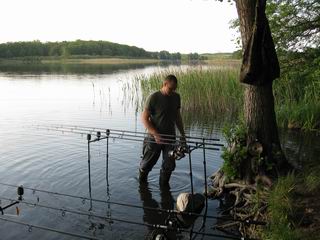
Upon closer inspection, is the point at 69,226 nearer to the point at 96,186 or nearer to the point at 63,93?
the point at 96,186

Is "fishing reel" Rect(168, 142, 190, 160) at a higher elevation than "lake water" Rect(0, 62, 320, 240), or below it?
higher

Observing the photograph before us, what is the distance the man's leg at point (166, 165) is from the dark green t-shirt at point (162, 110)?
1.19 ft

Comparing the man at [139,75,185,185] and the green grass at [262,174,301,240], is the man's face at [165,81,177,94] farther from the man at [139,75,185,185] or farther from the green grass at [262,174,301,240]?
the green grass at [262,174,301,240]

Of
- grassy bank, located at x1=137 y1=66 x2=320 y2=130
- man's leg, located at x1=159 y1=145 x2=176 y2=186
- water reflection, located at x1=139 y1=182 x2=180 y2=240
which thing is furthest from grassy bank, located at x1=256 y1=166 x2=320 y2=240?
grassy bank, located at x1=137 y1=66 x2=320 y2=130

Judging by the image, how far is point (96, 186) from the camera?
336 inches

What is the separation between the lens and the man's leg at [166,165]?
25.6 ft

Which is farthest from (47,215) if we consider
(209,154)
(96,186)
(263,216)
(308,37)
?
(308,37)

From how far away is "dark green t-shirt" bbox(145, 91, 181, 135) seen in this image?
25.3 ft

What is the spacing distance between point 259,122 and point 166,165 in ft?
6.45

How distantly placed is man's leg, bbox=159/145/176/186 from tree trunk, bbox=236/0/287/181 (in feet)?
4.58

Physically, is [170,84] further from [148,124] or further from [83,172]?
[83,172]

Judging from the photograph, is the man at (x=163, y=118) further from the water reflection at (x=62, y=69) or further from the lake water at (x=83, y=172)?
the water reflection at (x=62, y=69)

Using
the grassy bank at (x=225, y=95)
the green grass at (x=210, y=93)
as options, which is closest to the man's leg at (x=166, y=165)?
the grassy bank at (x=225, y=95)

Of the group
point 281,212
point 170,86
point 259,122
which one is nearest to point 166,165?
point 170,86
